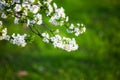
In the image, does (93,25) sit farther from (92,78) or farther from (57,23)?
(57,23)

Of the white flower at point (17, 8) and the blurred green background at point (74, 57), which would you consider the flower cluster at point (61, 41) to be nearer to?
the white flower at point (17, 8)

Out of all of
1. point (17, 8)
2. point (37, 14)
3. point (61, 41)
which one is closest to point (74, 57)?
point (61, 41)

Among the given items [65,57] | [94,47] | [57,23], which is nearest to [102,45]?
[94,47]

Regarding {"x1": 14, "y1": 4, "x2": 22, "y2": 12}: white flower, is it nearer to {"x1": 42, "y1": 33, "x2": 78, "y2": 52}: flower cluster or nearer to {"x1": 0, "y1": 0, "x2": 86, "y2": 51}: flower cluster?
{"x1": 0, "y1": 0, "x2": 86, "y2": 51}: flower cluster

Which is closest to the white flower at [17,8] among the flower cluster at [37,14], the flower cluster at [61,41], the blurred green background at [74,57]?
the flower cluster at [37,14]

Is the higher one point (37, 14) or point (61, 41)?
point (37, 14)

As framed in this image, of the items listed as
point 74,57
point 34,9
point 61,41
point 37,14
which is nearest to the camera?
point 34,9

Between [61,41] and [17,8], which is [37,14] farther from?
[61,41]

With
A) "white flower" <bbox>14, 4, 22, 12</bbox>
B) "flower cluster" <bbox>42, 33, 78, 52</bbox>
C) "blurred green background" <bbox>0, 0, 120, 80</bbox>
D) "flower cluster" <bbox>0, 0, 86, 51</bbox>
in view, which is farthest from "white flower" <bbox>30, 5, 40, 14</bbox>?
"blurred green background" <bbox>0, 0, 120, 80</bbox>
